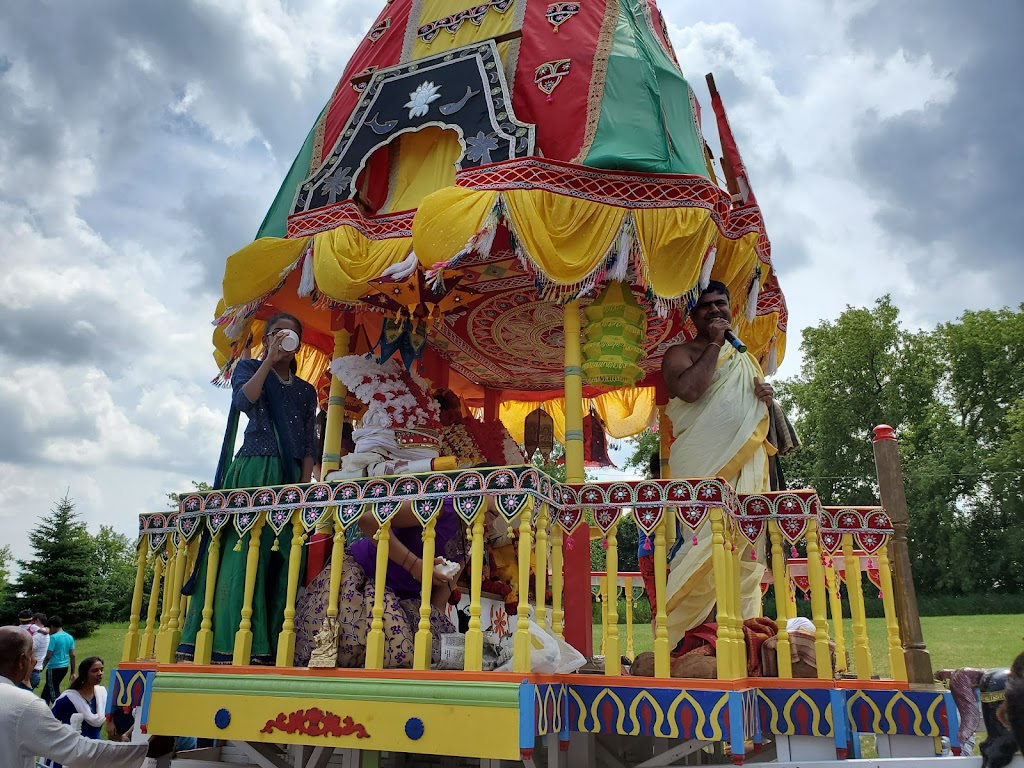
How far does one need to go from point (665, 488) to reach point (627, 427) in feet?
16.8

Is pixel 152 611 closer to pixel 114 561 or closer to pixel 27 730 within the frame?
pixel 27 730

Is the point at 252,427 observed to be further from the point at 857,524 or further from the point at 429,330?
the point at 857,524

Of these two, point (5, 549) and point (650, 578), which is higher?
point (5, 549)

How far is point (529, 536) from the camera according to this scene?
144 inches

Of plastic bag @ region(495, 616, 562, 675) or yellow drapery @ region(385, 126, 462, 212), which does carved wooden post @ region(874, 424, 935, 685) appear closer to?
plastic bag @ region(495, 616, 562, 675)

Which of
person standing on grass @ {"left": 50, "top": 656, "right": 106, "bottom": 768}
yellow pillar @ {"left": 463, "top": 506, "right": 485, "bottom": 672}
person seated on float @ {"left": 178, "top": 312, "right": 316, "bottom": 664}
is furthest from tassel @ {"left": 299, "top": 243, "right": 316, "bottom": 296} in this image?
person standing on grass @ {"left": 50, "top": 656, "right": 106, "bottom": 768}

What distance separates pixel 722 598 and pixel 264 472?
9.68 ft

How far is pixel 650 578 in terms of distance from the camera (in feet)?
18.6

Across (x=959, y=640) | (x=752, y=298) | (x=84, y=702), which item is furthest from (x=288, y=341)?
(x=959, y=640)

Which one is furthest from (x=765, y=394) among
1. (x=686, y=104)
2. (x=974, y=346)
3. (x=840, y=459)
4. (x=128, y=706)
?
(x=974, y=346)

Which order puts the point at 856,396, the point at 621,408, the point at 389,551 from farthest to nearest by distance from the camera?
1. the point at 856,396
2. the point at 621,408
3. the point at 389,551

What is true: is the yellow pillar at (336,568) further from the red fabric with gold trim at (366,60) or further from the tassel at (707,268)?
the red fabric with gold trim at (366,60)

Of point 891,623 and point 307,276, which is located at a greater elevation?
point 307,276

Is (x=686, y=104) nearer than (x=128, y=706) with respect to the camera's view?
No
